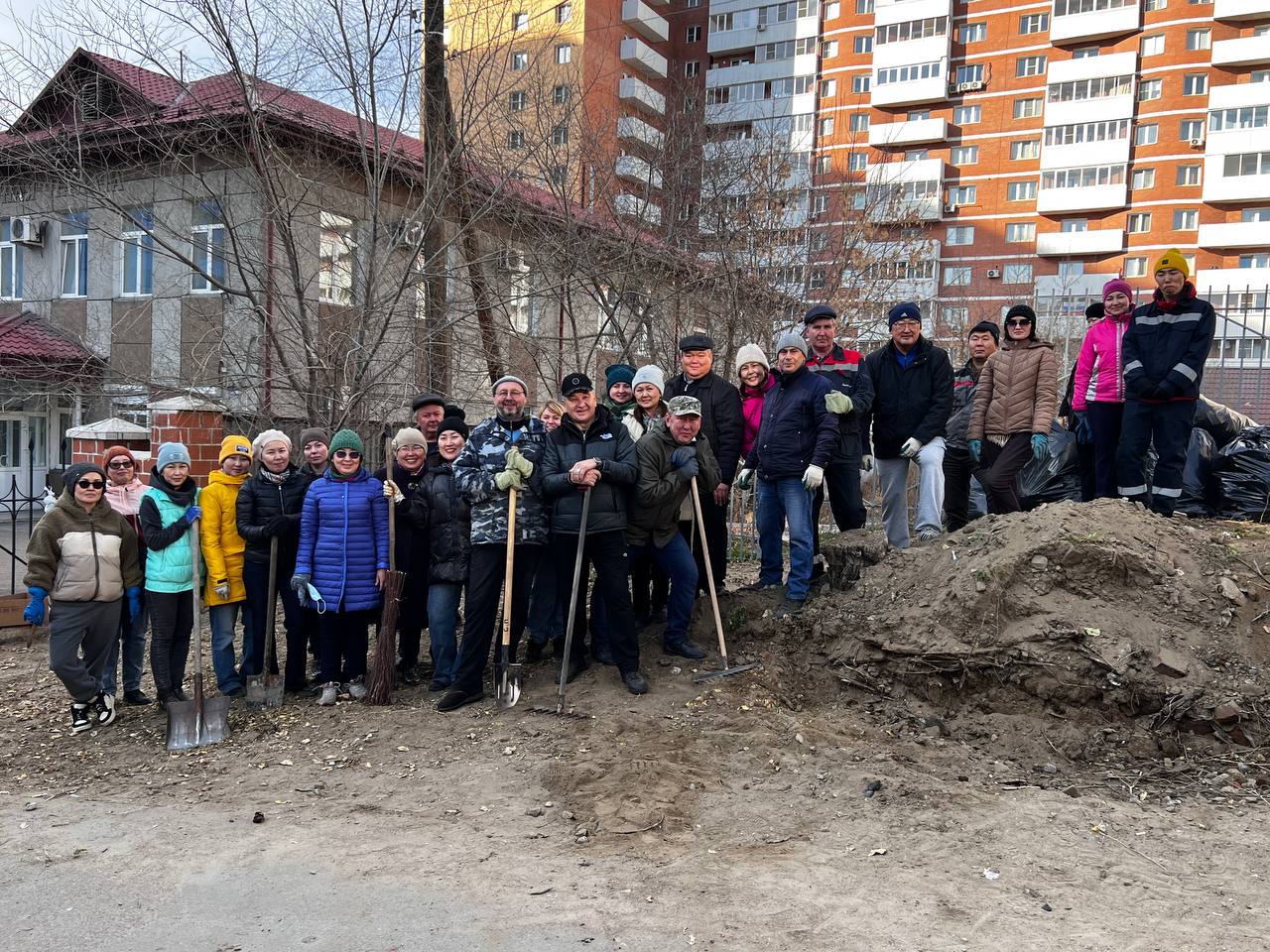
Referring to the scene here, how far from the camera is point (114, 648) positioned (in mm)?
5789

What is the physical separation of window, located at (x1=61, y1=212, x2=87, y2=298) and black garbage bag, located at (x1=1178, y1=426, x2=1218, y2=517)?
1861 centimetres

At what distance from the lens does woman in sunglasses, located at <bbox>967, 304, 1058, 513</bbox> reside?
6387mm

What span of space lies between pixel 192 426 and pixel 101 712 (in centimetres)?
410

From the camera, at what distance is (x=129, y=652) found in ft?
19.7

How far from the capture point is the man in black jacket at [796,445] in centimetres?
604

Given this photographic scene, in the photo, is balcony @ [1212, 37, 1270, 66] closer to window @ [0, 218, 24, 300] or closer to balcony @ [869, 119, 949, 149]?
balcony @ [869, 119, 949, 149]

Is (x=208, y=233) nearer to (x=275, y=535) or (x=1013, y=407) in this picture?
(x=275, y=535)

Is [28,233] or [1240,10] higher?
[1240,10]

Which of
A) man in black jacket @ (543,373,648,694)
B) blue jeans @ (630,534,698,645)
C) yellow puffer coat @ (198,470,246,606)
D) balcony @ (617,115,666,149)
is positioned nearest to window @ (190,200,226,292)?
yellow puffer coat @ (198,470,246,606)

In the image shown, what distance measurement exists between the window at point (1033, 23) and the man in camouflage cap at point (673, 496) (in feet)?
161

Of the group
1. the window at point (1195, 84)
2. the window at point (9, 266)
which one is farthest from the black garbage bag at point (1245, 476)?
the window at point (1195, 84)

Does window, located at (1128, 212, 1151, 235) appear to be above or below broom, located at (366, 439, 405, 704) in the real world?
above

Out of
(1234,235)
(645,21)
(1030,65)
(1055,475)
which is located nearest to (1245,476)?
(1055,475)

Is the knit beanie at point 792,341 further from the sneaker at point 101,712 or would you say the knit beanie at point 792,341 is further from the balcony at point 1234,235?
the balcony at point 1234,235
